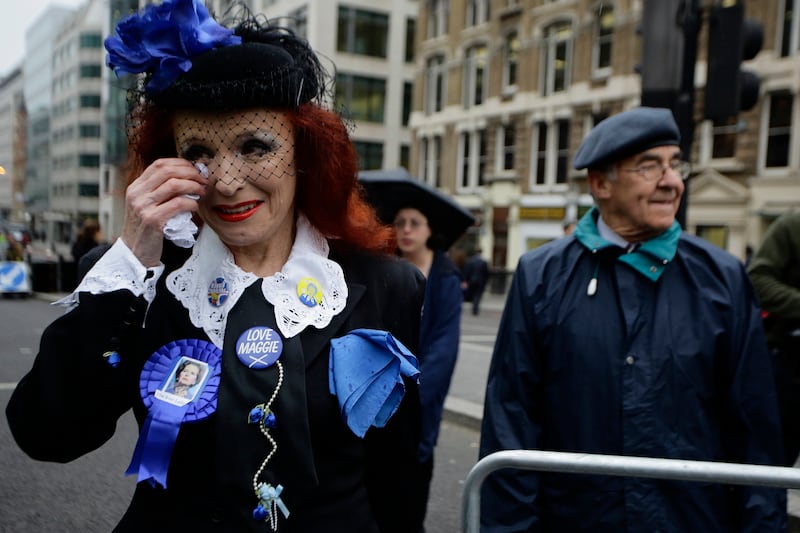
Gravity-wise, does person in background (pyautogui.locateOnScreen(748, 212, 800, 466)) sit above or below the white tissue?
below

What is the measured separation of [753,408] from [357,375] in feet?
3.92

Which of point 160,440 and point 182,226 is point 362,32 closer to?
point 182,226

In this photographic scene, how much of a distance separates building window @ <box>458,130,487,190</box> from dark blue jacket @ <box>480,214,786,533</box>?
83.3 ft

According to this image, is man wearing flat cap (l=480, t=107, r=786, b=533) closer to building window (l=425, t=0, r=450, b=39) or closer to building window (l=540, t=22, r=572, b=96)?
building window (l=540, t=22, r=572, b=96)

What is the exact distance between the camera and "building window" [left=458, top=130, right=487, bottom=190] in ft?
89.6

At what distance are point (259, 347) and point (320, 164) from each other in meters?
0.52

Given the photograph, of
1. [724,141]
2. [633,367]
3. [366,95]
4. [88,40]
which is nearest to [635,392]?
[633,367]

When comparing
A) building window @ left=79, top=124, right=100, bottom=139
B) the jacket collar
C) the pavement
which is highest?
building window @ left=79, top=124, right=100, bottom=139

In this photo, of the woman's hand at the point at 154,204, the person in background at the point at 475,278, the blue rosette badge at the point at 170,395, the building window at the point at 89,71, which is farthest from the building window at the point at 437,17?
the building window at the point at 89,71

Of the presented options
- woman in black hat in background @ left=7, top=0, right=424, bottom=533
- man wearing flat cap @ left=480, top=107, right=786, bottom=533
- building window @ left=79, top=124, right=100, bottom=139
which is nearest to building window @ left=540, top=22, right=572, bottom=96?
man wearing flat cap @ left=480, top=107, right=786, bottom=533

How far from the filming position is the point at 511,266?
994 inches

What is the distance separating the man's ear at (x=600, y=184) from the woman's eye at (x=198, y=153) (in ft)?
4.22

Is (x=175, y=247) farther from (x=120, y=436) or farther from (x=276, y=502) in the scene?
(x=120, y=436)

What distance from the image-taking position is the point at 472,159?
27.6 meters
